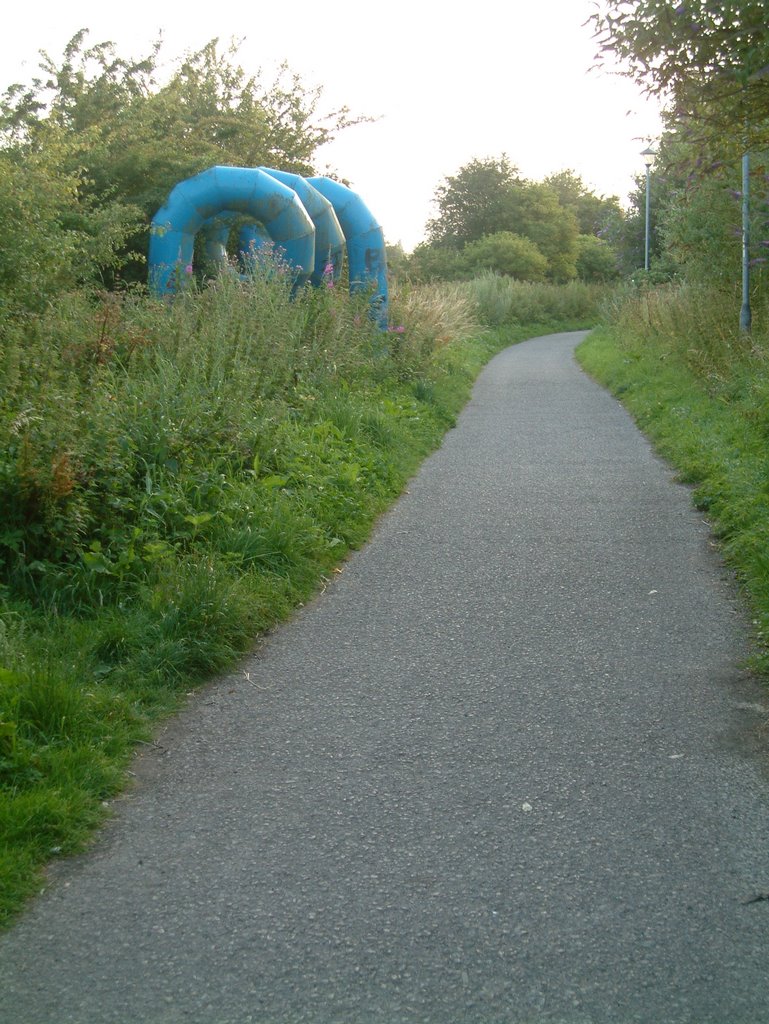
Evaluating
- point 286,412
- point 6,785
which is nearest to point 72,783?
point 6,785

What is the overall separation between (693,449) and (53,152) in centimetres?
781

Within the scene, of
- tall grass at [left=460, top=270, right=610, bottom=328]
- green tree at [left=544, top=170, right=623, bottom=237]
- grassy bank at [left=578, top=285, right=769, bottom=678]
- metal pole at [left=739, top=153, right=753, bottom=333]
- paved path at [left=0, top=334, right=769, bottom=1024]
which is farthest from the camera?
green tree at [left=544, top=170, right=623, bottom=237]

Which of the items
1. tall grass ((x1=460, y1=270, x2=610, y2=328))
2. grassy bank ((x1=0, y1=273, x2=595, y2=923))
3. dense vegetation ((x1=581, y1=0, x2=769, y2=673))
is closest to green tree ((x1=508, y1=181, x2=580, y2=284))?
tall grass ((x1=460, y1=270, x2=610, y2=328))

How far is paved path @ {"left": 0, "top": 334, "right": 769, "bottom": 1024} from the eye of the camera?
2902 mm

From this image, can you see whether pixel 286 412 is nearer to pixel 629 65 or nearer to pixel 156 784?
pixel 629 65

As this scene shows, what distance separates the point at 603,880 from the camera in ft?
11.2

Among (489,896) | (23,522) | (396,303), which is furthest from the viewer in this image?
(396,303)

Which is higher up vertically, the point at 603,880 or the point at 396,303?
the point at 396,303

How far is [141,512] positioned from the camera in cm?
667

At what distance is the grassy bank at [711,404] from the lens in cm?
733

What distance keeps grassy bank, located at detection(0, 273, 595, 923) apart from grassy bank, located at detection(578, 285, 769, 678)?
2896mm

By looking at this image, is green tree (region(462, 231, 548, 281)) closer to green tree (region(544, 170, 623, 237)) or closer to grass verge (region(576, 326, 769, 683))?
green tree (region(544, 170, 623, 237))

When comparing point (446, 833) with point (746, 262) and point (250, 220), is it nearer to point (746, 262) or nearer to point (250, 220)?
point (746, 262)

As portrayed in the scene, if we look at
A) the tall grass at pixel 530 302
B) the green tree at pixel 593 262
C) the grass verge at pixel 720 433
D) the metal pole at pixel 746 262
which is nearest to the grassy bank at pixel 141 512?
the grass verge at pixel 720 433
